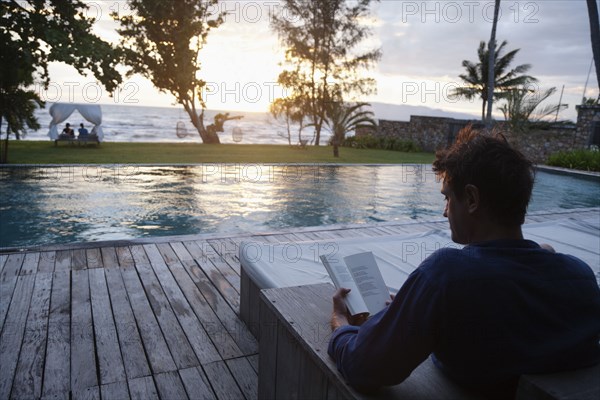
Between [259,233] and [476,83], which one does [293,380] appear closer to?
[259,233]

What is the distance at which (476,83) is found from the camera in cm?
2662

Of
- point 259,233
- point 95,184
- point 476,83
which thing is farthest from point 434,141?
point 259,233

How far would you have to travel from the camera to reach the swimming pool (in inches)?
240

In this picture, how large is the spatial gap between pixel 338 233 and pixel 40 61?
24.7ft

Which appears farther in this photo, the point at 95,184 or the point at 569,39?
the point at 569,39

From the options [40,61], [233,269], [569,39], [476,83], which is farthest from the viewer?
[476,83]

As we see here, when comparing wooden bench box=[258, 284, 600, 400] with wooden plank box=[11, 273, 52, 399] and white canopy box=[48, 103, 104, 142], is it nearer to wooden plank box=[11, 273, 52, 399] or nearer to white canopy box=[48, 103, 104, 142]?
wooden plank box=[11, 273, 52, 399]

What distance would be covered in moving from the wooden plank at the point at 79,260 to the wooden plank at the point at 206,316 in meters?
0.67

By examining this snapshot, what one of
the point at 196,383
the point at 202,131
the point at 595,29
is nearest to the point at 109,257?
the point at 196,383

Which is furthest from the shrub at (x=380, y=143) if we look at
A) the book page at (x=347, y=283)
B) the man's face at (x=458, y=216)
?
the man's face at (x=458, y=216)

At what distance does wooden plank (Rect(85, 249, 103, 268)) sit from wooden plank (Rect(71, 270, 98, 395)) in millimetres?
250

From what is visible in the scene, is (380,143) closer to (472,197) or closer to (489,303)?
(472,197)

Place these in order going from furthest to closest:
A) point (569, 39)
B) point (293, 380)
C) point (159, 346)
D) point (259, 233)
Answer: point (569, 39), point (259, 233), point (159, 346), point (293, 380)

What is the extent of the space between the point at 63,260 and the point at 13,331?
3.92 ft
